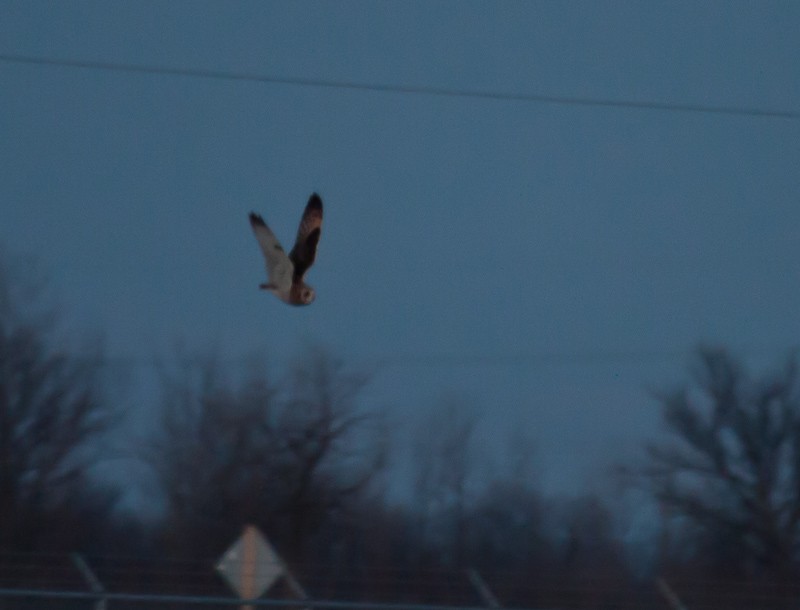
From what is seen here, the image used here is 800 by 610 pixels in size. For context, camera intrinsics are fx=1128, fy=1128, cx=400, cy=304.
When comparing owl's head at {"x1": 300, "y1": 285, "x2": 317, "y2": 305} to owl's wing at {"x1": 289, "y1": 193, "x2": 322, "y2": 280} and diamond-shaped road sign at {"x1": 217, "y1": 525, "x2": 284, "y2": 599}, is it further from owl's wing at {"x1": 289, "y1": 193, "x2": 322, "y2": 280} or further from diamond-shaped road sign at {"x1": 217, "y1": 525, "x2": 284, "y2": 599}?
diamond-shaped road sign at {"x1": 217, "y1": 525, "x2": 284, "y2": 599}

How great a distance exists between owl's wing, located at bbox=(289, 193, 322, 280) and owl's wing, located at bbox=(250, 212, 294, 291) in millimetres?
43

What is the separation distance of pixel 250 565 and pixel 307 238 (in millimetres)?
3952

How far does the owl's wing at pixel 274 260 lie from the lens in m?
4.95

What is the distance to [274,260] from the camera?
16.4ft

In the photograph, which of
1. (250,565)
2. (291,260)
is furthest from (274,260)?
(250,565)

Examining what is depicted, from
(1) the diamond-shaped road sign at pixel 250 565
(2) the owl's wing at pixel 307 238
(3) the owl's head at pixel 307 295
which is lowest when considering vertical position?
(1) the diamond-shaped road sign at pixel 250 565

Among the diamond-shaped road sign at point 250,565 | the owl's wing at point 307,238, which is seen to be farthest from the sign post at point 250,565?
the owl's wing at point 307,238

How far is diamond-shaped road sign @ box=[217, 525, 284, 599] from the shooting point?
829 cm

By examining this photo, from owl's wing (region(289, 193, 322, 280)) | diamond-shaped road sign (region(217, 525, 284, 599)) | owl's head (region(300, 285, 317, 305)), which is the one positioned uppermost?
owl's wing (region(289, 193, 322, 280))

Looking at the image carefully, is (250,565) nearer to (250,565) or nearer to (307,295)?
(250,565)

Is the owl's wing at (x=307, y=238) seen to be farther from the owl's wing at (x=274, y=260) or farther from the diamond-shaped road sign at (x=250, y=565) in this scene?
the diamond-shaped road sign at (x=250, y=565)

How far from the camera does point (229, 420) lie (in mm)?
15281

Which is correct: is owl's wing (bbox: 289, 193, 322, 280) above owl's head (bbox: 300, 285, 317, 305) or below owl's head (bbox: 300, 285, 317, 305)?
above

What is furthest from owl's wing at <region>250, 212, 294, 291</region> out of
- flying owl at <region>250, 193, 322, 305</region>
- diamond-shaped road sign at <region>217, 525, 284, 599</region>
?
diamond-shaped road sign at <region>217, 525, 284, 599</region>
